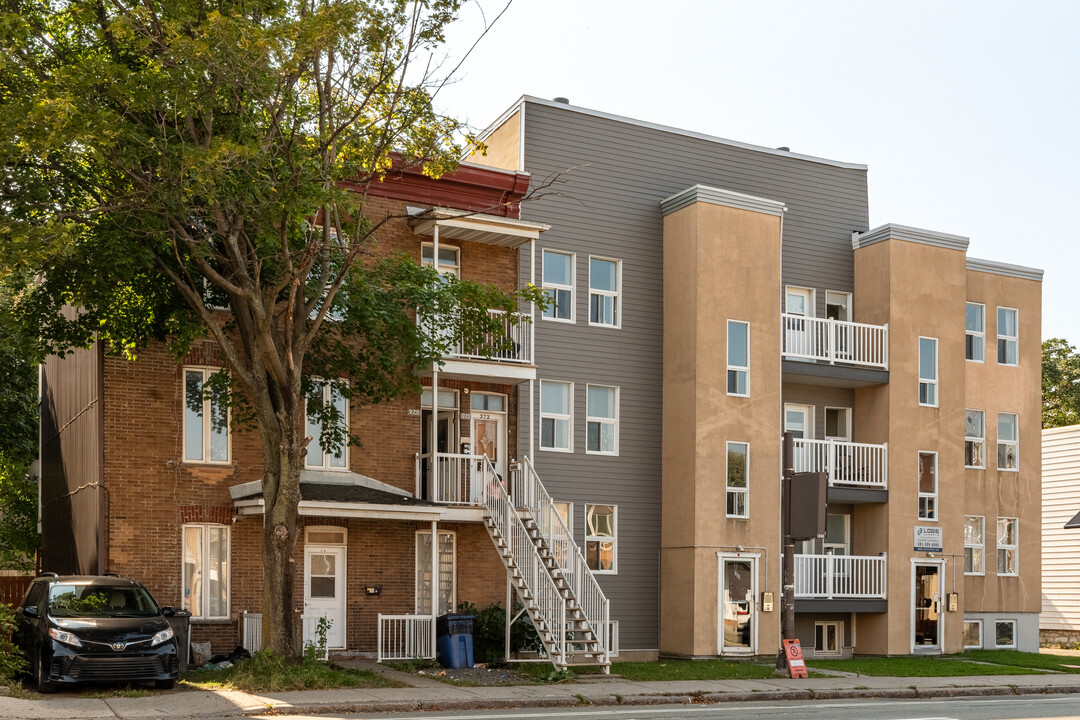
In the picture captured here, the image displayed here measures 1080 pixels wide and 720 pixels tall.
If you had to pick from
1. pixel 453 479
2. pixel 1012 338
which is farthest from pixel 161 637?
pixel 1012 338

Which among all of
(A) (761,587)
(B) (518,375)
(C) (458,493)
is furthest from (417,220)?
(A) (761,587)

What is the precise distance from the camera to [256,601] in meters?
23.0

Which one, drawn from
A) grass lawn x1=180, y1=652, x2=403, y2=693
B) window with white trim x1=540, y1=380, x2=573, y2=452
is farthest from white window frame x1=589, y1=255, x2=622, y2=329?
grass lawn x1=180, y1=652, x2=403, y2=693

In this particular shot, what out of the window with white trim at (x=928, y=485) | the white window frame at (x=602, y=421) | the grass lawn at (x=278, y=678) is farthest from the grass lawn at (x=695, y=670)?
the window with white trim at (x=928, y=485)

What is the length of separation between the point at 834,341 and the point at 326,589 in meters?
13.3

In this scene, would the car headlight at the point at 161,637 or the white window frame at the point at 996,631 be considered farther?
the white window frame at the point at 996,631

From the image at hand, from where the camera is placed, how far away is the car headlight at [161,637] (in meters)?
17.7

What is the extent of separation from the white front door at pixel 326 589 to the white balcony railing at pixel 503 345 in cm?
460

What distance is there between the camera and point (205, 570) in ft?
74.8

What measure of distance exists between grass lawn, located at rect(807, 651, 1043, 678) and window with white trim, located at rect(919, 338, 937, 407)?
6.23 metres

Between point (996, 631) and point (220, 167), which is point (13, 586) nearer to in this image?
point (220, 167)

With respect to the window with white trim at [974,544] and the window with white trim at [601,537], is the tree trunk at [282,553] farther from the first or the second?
the window with white trim at [974,544]

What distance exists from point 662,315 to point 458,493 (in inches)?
278

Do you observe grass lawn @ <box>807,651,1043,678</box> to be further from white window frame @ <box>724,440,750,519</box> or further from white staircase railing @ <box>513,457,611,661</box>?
white staircase railing @ <box>513,457,611,661</box>
